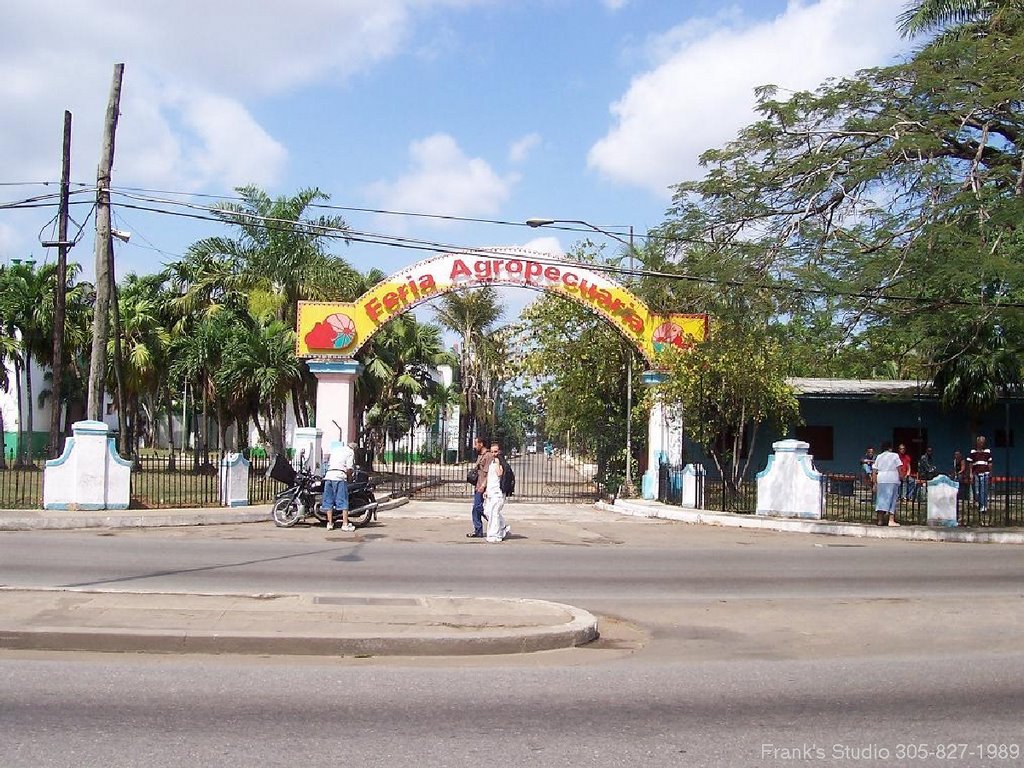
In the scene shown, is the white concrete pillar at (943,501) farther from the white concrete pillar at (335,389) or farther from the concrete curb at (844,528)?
the white concrete pillar at (335,389)

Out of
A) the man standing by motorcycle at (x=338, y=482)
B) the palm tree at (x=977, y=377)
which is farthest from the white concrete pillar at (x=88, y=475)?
the palm tree at (x=977, y=377)

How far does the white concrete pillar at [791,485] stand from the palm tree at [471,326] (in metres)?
30.3

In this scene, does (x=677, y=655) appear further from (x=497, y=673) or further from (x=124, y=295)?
(x=124, y=295)

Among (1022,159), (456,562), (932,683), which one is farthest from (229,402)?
(932,683)

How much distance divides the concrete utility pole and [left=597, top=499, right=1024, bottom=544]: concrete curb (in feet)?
42.0

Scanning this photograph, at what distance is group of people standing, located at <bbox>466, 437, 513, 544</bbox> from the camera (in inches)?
686

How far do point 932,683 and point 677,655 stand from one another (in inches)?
80.8

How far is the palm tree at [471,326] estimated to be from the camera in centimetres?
5281

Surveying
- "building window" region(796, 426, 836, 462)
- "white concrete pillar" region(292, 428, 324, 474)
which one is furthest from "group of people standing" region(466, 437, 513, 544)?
"building window" region(796, 426, 836, 462)

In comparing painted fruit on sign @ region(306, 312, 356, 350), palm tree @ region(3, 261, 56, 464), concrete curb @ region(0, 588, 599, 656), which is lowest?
concrete curb @ region(0, 588, 599, 656)

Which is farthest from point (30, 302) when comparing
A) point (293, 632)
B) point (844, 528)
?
point (293, 632)

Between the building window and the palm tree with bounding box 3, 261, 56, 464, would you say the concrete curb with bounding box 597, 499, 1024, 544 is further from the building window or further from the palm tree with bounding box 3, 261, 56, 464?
the palm tree with bounding box 3, 261, 56, 464

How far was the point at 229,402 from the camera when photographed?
1339 inches

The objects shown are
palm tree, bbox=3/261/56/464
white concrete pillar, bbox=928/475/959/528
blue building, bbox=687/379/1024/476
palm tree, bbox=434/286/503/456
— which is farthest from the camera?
palm tree, bbox=434/286/503/456
